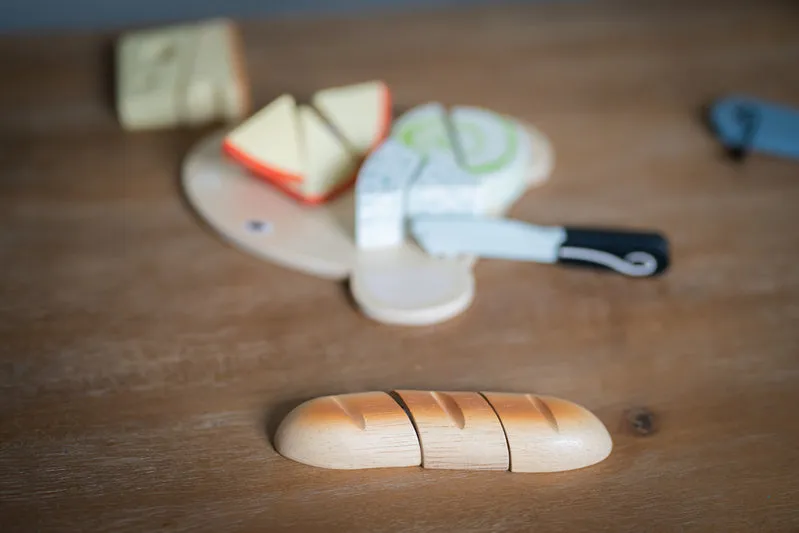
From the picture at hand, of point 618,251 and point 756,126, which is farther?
point 756,126

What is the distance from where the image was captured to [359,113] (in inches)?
33.6

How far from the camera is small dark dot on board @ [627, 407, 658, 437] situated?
0.65 meters

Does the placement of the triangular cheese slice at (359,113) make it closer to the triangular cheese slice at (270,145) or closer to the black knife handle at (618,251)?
the triangular cheese slice at (270,145)

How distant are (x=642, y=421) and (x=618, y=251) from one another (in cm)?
16

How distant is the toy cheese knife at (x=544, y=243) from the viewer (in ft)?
2.49

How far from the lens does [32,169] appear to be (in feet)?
2.85

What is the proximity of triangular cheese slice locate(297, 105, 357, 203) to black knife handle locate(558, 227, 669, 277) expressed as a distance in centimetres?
21

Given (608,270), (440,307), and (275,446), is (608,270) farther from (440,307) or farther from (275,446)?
(275,446)

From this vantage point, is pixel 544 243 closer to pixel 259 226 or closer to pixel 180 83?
pixel 259 226

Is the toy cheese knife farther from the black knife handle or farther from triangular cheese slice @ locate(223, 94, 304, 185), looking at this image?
triangular cheese slice @ locate(223, 94, 304, 185)

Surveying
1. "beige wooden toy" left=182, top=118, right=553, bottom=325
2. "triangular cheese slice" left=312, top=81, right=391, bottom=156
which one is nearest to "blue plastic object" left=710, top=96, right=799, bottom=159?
"beige wooden toy" left=182, top=118, right=553, bottom=325

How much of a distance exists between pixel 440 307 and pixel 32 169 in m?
0.44

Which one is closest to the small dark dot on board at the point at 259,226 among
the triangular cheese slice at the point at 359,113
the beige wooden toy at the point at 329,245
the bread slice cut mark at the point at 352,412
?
the beige wooden toy at the point at 329,245

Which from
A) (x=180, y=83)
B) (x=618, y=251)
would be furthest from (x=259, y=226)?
(x=618, y=251)
